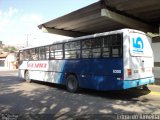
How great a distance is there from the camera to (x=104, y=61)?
35.4 ft

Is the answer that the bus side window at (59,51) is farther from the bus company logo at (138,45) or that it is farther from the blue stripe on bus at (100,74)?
the bus company logo at (138,45)

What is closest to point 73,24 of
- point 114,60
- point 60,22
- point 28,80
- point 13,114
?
point 60,22

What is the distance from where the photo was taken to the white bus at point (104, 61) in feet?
32.9

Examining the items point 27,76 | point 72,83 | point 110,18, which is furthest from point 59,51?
point 27,76

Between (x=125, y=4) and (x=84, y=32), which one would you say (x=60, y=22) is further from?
(x=125, y=4)

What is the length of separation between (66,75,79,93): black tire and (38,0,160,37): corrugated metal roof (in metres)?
3.66

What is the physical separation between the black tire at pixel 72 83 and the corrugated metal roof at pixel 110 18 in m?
3.66

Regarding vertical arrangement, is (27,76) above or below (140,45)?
below

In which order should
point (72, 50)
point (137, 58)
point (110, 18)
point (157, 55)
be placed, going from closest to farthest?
1. point (137, 58)
2. point (72, 50)
3. point (110, 18)
4. point (157, 55)

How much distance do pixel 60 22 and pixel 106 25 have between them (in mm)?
3420

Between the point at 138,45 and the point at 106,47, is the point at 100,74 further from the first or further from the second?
the point at 138,45

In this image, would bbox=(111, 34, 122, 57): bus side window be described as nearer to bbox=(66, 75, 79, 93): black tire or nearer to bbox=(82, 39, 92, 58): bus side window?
bbox=(82, 39, 92, 58): bus side window

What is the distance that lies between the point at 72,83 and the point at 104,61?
2902mm

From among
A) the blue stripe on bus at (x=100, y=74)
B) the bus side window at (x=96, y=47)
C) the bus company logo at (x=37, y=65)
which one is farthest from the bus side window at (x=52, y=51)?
the bus side window at (x=96, y=47)
